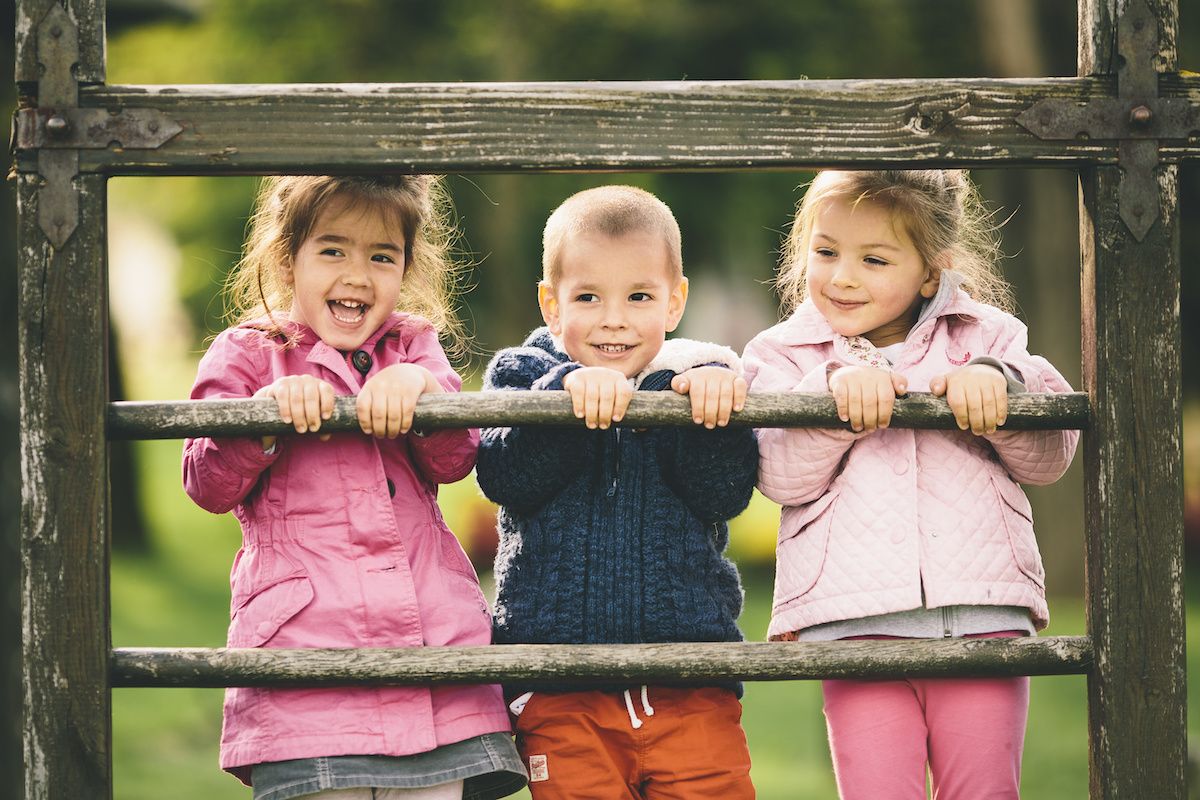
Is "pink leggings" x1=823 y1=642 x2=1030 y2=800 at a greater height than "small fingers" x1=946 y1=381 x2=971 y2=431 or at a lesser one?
lesser

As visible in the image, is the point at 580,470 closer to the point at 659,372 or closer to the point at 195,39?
the point at 659,372

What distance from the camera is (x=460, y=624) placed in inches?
109

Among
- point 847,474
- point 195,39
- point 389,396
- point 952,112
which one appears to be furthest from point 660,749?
point 195,39

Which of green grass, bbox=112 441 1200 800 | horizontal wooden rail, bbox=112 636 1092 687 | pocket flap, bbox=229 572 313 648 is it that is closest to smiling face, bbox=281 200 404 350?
pocket flap, bbox=229 572 313 648

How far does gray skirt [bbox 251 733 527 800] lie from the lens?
103 inches

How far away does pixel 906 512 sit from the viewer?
9.09 feet

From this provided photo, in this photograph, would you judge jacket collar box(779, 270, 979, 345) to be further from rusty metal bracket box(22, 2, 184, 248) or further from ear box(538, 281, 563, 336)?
rusty metal bracket box(22, 2, 184, 248)

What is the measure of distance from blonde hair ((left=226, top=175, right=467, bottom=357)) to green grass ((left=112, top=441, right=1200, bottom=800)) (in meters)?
4.95

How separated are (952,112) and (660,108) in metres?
0.51

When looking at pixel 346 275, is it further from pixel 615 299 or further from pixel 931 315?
pixel 931 315

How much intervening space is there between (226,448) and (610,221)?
2.85ft

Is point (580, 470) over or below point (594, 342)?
below

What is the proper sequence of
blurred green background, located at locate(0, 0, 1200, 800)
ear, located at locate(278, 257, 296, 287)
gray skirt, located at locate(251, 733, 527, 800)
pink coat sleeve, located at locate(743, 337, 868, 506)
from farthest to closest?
blurred green background, located at locate(0, 0, 1200, 800)
ear, located at locate(278, 257, 296, 287)
pink coat sleeve, located at locate(743, 337, 868, 506)
gray skirt, located at locate(251, 733, 527, 800)

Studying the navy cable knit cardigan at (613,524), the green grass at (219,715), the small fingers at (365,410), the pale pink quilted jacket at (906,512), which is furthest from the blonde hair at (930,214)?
the green grass at (219,715)
